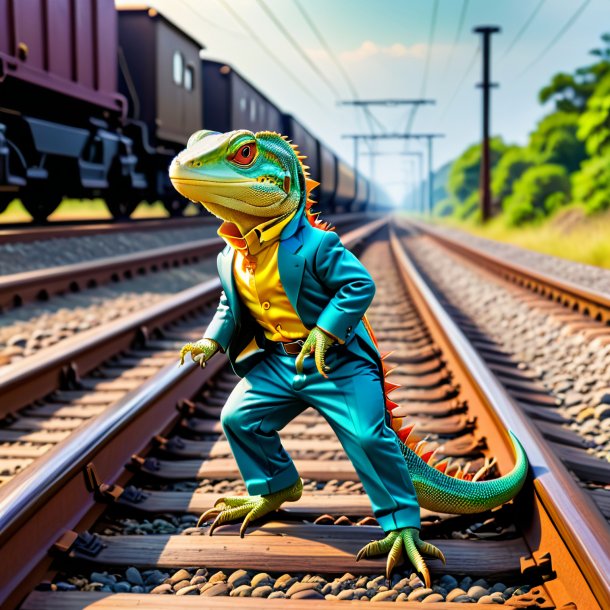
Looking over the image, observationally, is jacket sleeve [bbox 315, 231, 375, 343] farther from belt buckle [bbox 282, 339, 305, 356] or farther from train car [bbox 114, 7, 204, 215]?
train car [bbox 114, 7, 204, 215]

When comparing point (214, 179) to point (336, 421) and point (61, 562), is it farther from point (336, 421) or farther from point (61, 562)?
point (61, 562)

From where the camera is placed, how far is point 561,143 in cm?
3725

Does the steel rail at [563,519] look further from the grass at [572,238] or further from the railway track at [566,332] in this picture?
the grass at [572,238]

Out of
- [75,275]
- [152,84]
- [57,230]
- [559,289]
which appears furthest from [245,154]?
[152,84]

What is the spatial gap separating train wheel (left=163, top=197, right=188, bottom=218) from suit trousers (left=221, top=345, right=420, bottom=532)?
58.7ft

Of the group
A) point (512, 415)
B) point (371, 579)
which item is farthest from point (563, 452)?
point (371, 579)

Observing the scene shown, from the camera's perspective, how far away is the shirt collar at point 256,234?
6.86ft

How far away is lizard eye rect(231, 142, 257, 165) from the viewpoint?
1.98 m

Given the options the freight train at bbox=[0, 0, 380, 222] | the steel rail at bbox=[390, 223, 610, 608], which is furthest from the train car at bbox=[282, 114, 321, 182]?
the steel rail at bbox=[390, 223, 610, 608]

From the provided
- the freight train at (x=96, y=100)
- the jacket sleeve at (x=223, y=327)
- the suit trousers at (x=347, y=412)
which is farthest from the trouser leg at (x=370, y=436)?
the freight train at (x=96, y=100)

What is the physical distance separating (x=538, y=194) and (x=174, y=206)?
1693 cm

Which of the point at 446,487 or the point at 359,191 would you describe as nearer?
the point at 446,487

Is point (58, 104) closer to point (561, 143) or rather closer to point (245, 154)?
point (245, 154)

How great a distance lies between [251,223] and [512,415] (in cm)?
154
